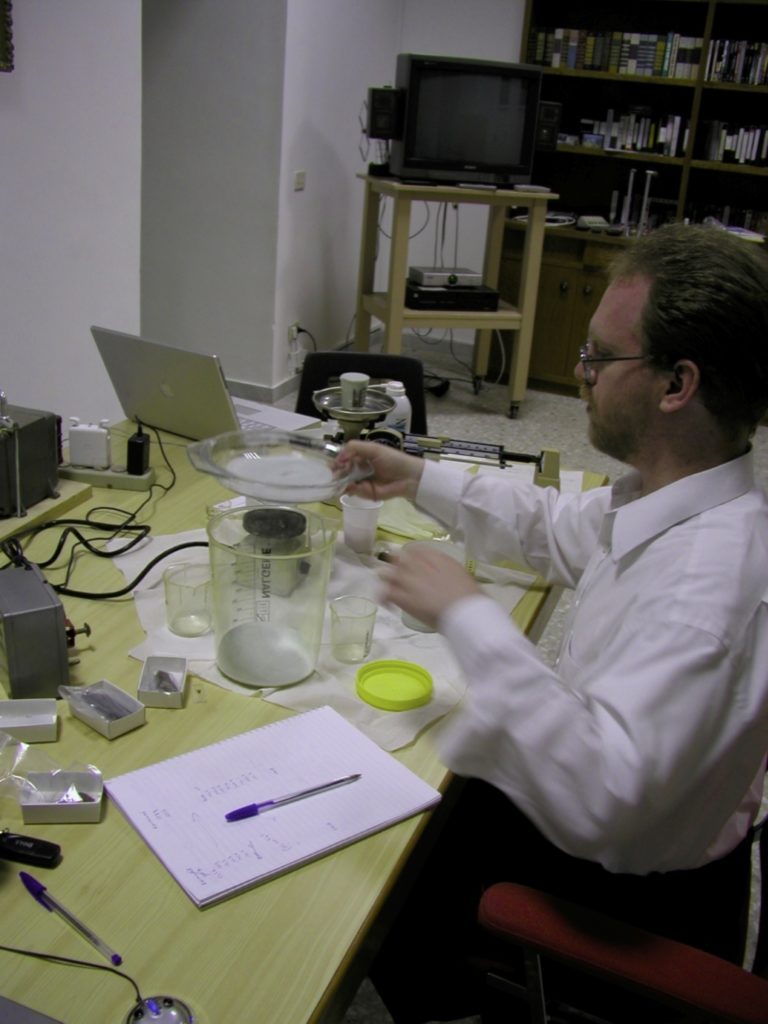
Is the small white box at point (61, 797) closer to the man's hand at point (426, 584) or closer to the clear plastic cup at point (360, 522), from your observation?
the man's hand at point (426, 584)

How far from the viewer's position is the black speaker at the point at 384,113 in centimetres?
416

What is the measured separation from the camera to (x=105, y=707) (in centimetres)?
116

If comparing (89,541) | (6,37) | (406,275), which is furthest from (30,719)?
(406,275)

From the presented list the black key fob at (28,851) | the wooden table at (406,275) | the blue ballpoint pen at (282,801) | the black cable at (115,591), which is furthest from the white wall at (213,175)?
the black key fob at (28,851)

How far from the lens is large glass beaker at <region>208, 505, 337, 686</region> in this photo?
4.12 ft

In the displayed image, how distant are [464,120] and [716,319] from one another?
11.6 ft

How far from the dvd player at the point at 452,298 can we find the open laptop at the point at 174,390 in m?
2.39

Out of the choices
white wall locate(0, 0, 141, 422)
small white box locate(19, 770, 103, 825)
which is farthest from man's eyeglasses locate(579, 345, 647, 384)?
white wall locate(0, 0, 141, 422)

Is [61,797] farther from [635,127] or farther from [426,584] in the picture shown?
[635,127]

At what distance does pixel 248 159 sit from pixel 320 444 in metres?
3.14

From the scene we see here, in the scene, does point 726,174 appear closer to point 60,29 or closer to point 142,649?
point 60,29

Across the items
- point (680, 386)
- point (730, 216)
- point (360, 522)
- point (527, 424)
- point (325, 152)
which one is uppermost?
point (325, 152)

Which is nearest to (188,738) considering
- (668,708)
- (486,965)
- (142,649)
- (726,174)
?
(142,649)

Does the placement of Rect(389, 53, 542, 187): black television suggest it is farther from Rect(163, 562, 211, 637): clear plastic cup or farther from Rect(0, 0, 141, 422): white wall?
Rect(163, 562, 211, 637): clear plastic cup
